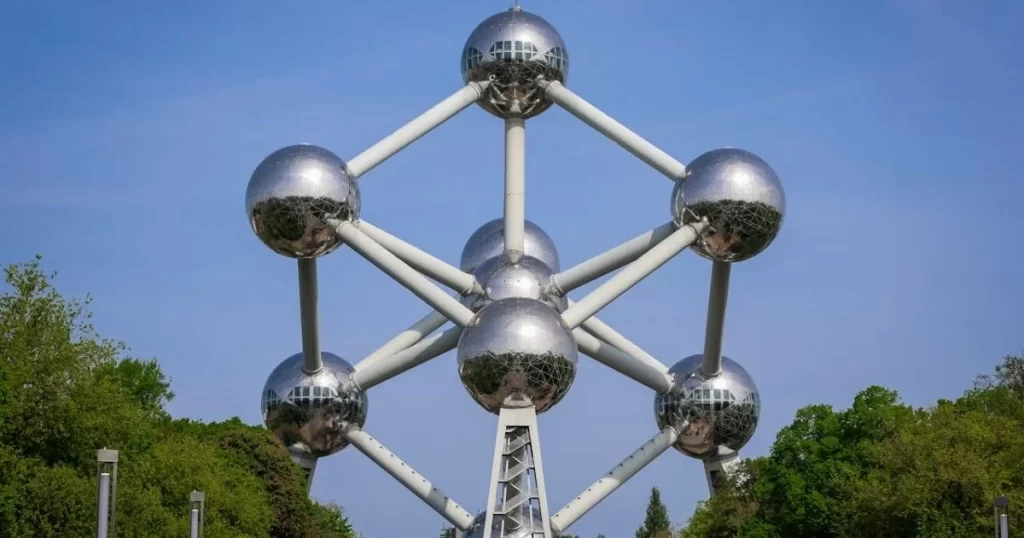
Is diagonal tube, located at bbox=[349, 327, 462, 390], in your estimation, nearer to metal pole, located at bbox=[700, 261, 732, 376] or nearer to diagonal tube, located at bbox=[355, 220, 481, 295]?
diagonal tube, located at bbox=[355, 220, 481, 295]

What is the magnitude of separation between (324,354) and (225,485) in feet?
40.6

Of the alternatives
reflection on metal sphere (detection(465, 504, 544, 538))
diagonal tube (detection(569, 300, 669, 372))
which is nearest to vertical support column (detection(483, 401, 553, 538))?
reflection on metal sphere (detection(465, 504, 544, 538))

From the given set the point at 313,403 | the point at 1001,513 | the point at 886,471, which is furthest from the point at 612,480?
the point at 886,471

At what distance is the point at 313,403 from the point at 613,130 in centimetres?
755

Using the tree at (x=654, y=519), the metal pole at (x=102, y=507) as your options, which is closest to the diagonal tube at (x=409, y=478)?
the metal pole at (x=102, y=507)

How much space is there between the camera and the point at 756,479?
5431 centimetres

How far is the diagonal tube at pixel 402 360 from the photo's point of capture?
3444 centimetres

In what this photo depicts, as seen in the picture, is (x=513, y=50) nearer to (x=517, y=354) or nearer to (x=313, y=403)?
(x=517, y=354)

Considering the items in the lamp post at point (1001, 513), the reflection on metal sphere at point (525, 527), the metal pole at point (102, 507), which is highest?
the reflection on metal sphere at point (525, 527)

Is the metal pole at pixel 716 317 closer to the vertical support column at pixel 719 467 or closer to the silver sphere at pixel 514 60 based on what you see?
the vertical support column at pixel 719 467

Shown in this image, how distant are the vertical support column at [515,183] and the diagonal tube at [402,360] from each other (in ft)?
6.89

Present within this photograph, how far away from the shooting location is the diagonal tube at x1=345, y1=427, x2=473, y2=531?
34469 mm

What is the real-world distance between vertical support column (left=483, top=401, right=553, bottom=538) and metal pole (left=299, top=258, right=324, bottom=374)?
15.5 feet

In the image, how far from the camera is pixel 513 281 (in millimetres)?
33781
